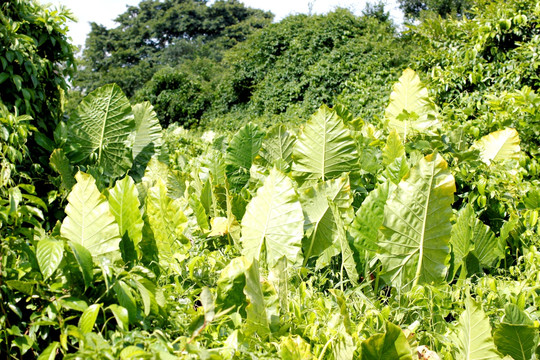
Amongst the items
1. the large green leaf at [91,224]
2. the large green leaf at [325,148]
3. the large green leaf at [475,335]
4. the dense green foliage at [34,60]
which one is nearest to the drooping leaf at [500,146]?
the large green leaf at [325,148]

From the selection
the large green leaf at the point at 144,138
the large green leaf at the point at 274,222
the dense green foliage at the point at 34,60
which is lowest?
the large green leaf at the point at 274,222

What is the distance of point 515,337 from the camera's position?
1.44m

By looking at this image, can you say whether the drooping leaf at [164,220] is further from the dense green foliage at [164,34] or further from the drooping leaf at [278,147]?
the dense green foliage at [164,34]

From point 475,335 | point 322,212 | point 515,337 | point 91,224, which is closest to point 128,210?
point 91,224

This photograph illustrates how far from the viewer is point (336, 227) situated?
2059 millimetres

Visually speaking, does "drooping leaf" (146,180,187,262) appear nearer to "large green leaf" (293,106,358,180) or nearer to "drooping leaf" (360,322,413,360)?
"large green leaf" (293,106,358,180)

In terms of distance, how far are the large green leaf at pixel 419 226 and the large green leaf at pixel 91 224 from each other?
1074 millimetres

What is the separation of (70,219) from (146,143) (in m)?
1.56

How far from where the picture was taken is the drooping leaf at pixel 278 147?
2564 mm

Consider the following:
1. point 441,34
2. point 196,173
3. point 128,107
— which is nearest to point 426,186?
point 196,173

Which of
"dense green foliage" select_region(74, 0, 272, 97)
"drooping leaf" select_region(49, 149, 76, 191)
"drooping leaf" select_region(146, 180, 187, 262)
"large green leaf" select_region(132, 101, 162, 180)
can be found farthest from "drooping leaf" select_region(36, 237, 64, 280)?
"dense green foliage" select_region(74, 0, 272, 97)

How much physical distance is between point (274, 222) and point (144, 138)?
57.7 inches

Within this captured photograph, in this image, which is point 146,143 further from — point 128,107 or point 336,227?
point 336,227

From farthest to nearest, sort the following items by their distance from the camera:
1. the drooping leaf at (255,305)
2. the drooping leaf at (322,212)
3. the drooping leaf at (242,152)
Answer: the drooping leaf at (242,152), the drooping leaf at (322,212), the drooping leaf at (255,305)
